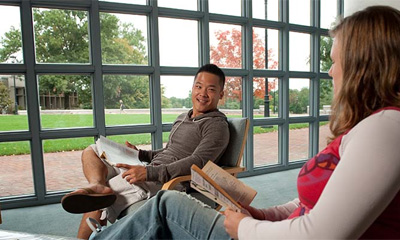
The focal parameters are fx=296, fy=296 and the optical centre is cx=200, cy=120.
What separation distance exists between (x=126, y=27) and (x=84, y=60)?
598mm

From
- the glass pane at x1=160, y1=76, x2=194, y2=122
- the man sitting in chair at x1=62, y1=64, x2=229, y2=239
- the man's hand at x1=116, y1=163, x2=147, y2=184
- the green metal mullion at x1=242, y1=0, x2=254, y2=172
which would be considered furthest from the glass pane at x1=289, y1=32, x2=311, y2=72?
the man's hand at x1=116, y1=163, x2=147, y2=184

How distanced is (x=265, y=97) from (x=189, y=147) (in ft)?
7.71

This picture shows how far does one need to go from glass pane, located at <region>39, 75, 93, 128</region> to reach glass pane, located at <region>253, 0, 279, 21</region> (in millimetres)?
2337

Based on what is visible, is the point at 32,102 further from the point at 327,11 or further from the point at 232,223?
the point at 327,11

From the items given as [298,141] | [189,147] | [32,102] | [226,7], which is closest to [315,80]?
[298,141]

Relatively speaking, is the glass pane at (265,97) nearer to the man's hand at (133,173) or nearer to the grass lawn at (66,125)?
the grass lawn at (66,125)

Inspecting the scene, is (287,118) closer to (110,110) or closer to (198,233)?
(110,110)

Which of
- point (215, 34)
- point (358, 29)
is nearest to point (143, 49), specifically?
point (215, 34)

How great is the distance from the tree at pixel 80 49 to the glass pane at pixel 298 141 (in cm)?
233

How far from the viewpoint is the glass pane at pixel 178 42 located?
3.50 meters

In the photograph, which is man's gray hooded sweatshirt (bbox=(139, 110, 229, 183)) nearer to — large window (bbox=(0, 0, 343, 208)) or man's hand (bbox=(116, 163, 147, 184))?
man's hand (bbox=(116, 163, 147, 184))

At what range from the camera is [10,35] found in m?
2.95

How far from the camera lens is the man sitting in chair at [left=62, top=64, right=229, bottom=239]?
64.2 inches

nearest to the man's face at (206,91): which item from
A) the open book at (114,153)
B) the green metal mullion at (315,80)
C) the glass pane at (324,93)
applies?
the open book at (114,153)
